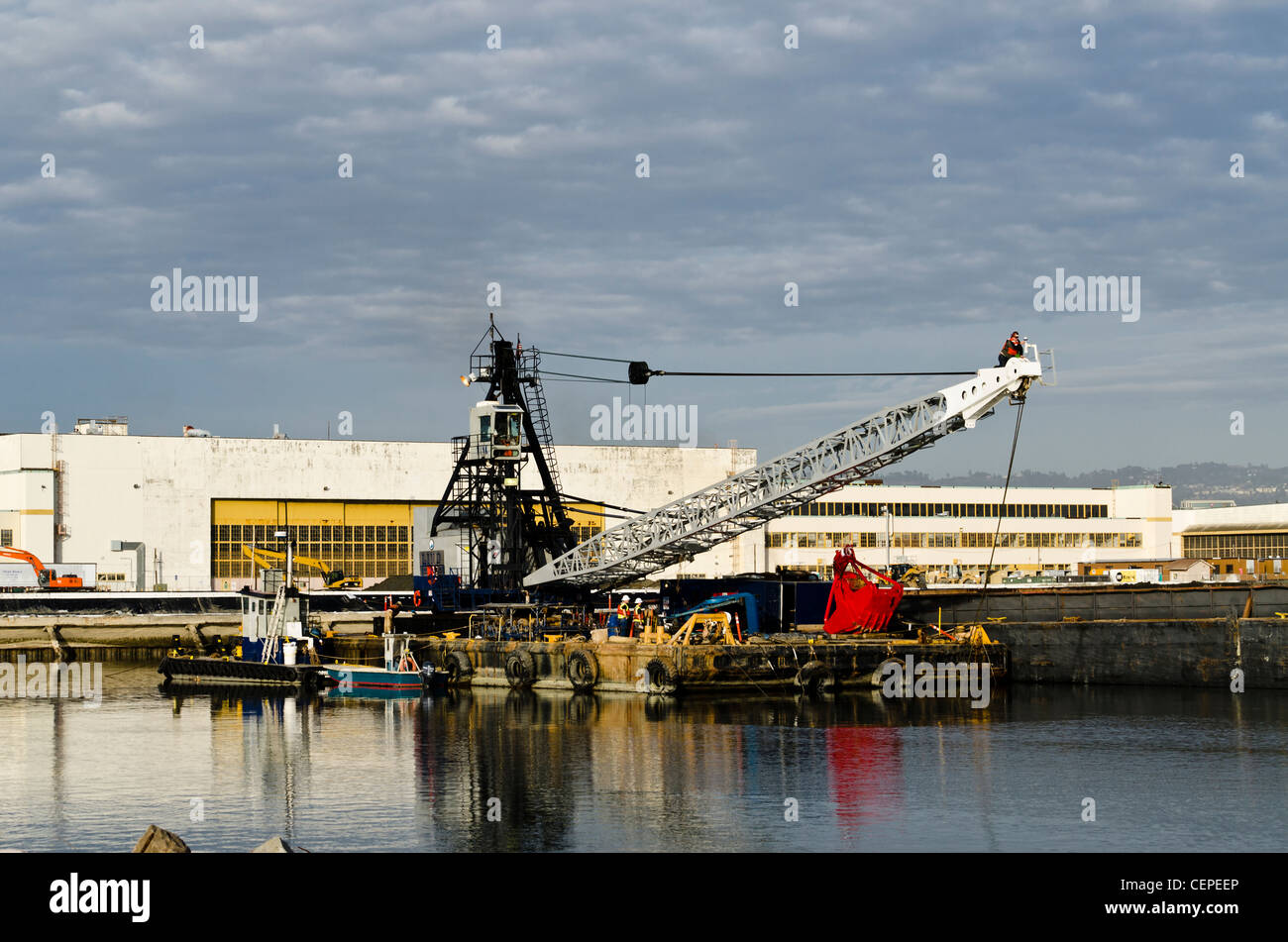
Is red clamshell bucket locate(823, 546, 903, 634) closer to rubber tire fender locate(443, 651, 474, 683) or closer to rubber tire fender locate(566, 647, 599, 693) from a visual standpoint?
rubber tire fender locate(566, 647, 599, 693)

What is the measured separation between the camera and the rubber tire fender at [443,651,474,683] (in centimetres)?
5953

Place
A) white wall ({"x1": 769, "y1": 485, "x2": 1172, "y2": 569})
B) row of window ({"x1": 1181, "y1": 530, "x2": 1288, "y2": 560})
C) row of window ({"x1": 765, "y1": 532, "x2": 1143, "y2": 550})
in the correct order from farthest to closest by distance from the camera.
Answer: row of window ({"x1": 1181, "y1": 530, "x2": 1288, "y2": 560})
white wall ({"x1": 769, "y1": 485, "x2": 1172, "y2": 569})
row of window ({"x1": 765, "y1": 532, "x2": 1143, "y2": 550})

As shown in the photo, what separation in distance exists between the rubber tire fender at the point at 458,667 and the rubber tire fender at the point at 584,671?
686 cm

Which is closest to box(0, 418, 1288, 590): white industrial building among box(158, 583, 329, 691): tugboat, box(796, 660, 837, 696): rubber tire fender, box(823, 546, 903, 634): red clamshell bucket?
box(158, 583, 329, 691): tugboat

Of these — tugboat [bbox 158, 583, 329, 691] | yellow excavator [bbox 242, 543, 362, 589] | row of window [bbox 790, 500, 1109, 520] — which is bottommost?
tugboat [bbox 158, 583, 329, 691]

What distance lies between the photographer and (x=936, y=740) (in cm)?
4019

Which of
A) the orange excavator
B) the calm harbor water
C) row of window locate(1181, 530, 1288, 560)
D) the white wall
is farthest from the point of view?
row of window locate(1181, 530, 1288, 560)

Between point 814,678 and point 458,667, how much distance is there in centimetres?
1623

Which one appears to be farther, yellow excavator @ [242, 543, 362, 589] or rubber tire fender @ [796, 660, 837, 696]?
yellow excavator @ [242, 543, 362, 589]

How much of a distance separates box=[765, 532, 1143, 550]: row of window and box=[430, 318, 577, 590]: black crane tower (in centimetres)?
4444

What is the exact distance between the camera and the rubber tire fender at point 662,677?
167ft

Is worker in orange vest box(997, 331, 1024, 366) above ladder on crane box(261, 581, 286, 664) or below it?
above
